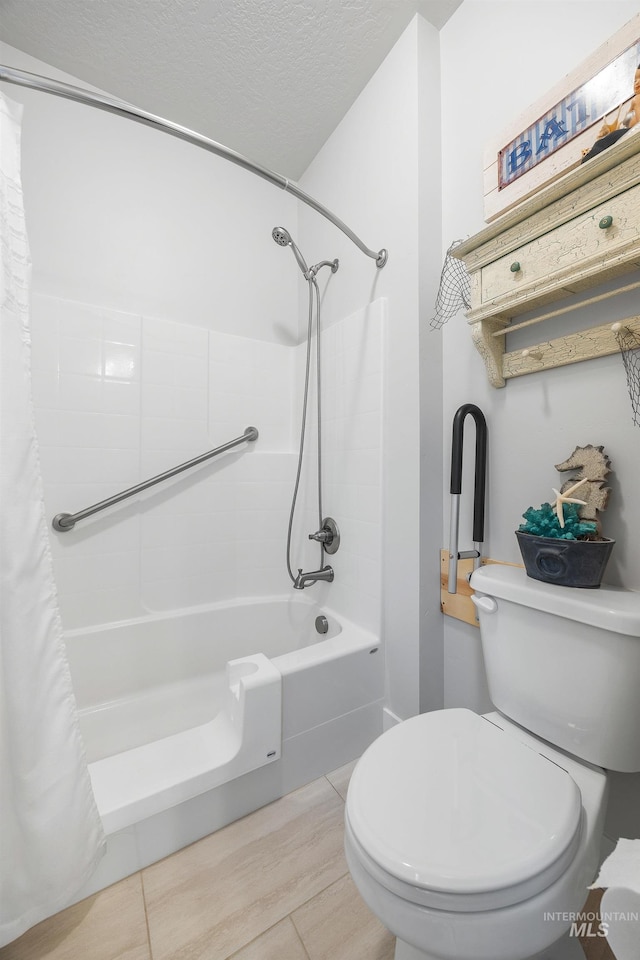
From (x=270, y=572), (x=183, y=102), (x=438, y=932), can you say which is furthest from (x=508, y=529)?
(x=183, y=102)

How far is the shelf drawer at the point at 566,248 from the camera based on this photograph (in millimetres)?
761

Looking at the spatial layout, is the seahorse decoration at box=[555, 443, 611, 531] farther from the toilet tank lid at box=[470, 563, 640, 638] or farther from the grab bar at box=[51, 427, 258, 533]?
the grab bar at box=[51, 427, 258, 533]

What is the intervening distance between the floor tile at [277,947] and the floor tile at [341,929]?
1 centimetres

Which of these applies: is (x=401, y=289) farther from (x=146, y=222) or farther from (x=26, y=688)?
(x=26, y=688)

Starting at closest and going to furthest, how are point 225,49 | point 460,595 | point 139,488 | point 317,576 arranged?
point 460,595
point 225,49
point 139,488
point 317,576

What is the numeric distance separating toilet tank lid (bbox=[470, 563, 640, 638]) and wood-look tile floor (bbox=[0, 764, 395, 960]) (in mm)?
770

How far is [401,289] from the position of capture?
1.29 metres

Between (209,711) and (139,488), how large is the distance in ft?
2.97

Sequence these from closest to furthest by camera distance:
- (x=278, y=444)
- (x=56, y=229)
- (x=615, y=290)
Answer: (x=615, y=290)
(x=56, y=229)
(x=278, y=444)

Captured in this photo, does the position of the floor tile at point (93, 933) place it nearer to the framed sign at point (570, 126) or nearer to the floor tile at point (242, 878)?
the floor tile at point (242, 878)

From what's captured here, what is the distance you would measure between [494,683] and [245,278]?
1.87 metres

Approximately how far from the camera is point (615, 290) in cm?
83

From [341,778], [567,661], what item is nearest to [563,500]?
[567,661]

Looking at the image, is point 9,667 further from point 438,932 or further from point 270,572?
point 270,572
